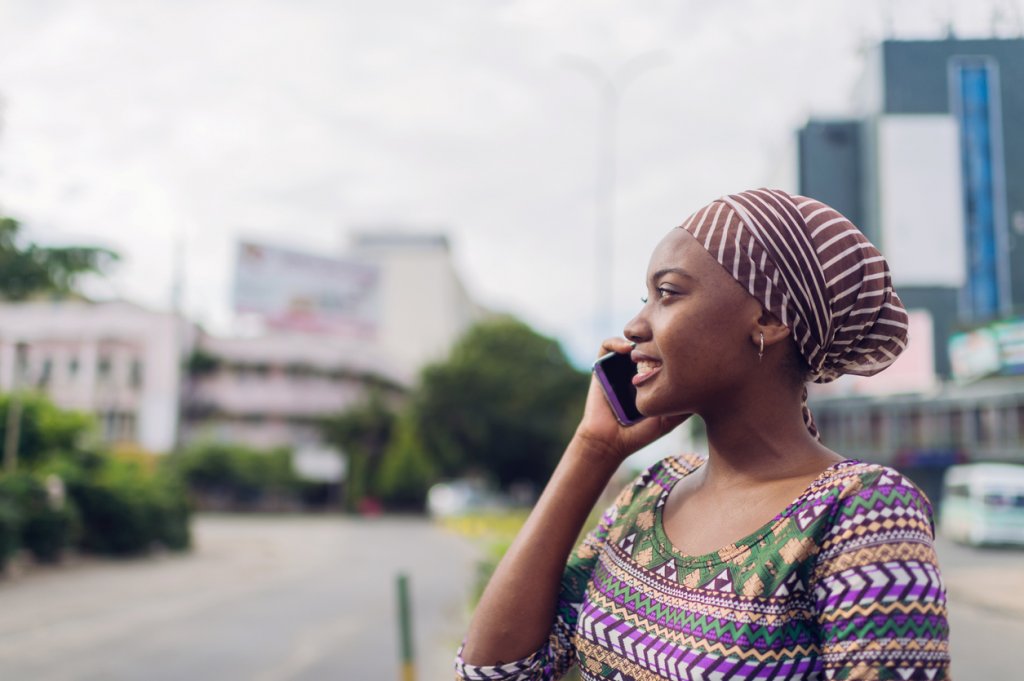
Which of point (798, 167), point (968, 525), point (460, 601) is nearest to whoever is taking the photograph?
point (798, 167)

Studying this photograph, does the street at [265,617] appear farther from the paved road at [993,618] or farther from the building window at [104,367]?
the building window at [104,367]

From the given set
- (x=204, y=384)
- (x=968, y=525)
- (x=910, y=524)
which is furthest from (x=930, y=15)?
(x=204, y=384)

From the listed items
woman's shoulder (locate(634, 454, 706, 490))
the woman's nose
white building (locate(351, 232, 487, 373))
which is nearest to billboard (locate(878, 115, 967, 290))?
woman's shoulder (locate(634, 454, 706, 490))

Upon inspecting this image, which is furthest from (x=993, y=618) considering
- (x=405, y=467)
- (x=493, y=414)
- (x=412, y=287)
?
(x=412, y=287)

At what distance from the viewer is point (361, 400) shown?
4669cm

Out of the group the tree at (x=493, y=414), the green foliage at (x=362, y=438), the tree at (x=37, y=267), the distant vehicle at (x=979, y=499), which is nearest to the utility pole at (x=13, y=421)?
the tree at (x=37, y=267)

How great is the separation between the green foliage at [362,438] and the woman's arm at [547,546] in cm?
4361

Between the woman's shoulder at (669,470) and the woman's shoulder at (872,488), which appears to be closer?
the woman's shoulder at (872,488)

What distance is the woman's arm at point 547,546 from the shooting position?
55.3 inches

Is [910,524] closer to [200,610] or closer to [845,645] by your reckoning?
[845,645]

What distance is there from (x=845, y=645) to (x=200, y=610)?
12.0 m

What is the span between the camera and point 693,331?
1247 millimetres

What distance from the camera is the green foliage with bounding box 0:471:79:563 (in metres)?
15.3

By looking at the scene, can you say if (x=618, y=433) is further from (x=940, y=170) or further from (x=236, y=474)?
(x=236, y=474)
